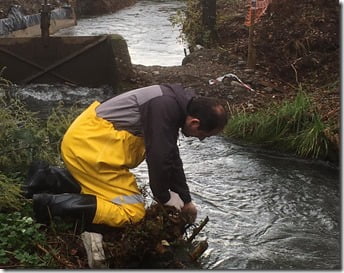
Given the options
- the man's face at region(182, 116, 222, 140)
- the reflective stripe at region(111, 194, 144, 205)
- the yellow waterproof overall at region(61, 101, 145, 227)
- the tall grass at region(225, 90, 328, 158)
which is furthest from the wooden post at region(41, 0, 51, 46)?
the man's face at region(182, 116, 222, 140)

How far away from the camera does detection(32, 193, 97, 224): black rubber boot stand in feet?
14.3

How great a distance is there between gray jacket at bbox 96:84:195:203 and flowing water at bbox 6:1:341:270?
80cm

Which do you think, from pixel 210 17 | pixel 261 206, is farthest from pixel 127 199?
pixel 210 17

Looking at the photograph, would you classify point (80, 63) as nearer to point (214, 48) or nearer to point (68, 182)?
point (214, 48)

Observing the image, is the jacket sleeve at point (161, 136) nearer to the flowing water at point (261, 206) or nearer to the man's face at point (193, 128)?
the man's face at point (193, 128)

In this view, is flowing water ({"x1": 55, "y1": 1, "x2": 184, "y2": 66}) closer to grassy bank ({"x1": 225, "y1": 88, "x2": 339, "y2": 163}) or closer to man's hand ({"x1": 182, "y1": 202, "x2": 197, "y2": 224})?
grassy bank ({"x1": 225, "y1": 88, "x2": 339, "y2": 163})

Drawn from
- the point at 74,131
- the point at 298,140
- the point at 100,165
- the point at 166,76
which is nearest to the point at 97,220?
the point at 100,165

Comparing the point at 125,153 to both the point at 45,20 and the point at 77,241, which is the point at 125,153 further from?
the point at 45,20

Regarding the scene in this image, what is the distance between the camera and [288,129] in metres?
7.92

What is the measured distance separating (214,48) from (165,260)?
8907 mm

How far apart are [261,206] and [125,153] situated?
2.11 meters

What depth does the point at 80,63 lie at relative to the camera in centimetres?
1114

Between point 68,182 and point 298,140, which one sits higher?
point 68,182

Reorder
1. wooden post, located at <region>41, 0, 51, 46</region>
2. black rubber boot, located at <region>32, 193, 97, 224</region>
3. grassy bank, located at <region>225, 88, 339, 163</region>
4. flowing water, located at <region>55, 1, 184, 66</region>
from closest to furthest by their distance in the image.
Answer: black rubber boot, located at <region>32, 193, 97, 224</region> → grassy bank, located at <region>225, 88, 339, 163</region> → wooden post, located at <region>41, 0, 51, 46</region> → flowing water, located at <region>55, 1, 184, 66</region>
